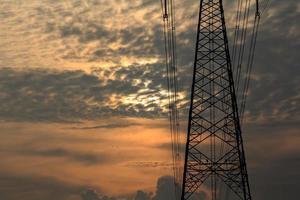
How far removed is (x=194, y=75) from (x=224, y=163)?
869 cm

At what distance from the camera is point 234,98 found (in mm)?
66438

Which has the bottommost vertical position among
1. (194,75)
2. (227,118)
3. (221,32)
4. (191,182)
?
(191,182)

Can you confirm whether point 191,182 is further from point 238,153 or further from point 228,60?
point 228,60

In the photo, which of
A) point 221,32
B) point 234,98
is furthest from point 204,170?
point 221,32

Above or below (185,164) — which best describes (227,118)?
above

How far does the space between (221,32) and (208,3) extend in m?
3.45

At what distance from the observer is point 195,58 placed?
67.7m

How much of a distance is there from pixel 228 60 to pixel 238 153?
8.85m

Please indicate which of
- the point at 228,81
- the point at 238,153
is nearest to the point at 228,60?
the point at 228,81

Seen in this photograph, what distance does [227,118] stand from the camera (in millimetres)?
66688

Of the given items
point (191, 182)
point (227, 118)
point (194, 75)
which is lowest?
point (191, 182)

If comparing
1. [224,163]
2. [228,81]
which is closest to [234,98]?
[228,81]

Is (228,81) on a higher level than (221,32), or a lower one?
lower

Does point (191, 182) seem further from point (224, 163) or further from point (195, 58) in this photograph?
point (195, 58)
